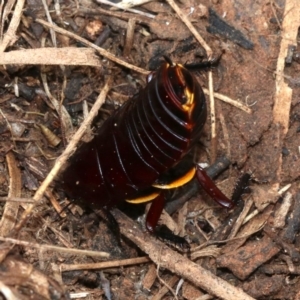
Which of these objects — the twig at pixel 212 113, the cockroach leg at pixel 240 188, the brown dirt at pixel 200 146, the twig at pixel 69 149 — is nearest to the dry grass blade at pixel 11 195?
the brown dirt at pixel 200 146

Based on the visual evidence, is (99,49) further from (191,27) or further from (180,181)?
(180,181)

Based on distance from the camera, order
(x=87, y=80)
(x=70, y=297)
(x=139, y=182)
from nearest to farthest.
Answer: (x=70, y=297) → (x=139, y=182) → (x=87, y=80)

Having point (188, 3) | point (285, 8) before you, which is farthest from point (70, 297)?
point (285, 8)

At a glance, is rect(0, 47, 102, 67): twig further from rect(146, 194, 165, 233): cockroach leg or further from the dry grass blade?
rect(146, 194, 165, 233): cockroach leg

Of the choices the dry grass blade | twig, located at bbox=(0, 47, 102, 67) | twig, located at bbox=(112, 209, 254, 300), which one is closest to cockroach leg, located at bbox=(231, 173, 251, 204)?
twig, located at bbox=(112, 209, 254, 300)

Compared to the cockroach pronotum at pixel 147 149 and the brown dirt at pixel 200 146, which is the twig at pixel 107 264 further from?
the cockroach pronotum at pixel 147 149

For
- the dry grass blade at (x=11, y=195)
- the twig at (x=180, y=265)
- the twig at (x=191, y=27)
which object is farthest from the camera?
A: the twig at (x=191, y=27)

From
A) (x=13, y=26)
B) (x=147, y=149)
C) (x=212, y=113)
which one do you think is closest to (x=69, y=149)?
(x=147, y=149)

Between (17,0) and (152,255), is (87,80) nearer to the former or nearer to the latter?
(17,0)
